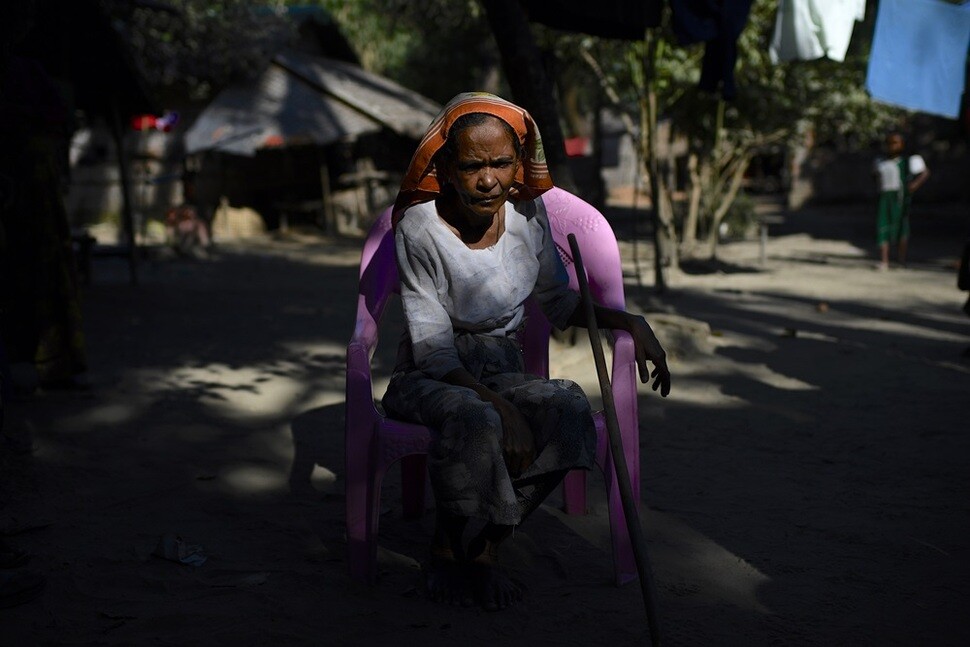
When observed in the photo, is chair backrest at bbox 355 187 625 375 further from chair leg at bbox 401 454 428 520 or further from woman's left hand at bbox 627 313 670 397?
chair leg at bbox 401 454 428 520

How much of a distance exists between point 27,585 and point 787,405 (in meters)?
4.00

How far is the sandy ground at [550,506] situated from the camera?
271cm

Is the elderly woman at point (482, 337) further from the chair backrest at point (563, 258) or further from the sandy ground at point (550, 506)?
the sandy ground at point (550, 506)

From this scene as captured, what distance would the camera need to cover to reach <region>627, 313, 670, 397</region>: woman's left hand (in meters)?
2.93

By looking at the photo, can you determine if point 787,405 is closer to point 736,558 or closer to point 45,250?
point 736,558

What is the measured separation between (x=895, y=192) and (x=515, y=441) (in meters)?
10.9

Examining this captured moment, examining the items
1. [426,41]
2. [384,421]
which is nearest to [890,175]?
[384,421]

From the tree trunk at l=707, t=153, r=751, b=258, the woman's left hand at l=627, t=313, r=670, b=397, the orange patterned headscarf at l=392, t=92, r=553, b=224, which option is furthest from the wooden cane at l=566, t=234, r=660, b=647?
Result: the tree trunk at l=707, t=153, r=751, b=258

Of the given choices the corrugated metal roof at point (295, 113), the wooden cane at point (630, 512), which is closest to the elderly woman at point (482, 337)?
the wooden cane at point (630, 512)

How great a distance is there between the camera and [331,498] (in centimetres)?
388

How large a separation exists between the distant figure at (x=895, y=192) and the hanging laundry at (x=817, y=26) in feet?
12.7

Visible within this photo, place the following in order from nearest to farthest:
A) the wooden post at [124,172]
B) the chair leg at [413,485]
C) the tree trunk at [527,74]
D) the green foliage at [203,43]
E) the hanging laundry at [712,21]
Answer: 1. the chair leg at [413,485]
2. the tree trunk at [527,74]
3. the hanging laundry at [712,21]
4. the wooden post at [124,172]
5. the green foliage at [203,43]

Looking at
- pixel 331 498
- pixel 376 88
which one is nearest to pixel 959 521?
pixel 331 498

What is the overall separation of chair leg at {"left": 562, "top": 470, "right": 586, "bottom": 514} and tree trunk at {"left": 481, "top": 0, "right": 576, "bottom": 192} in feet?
9.53
